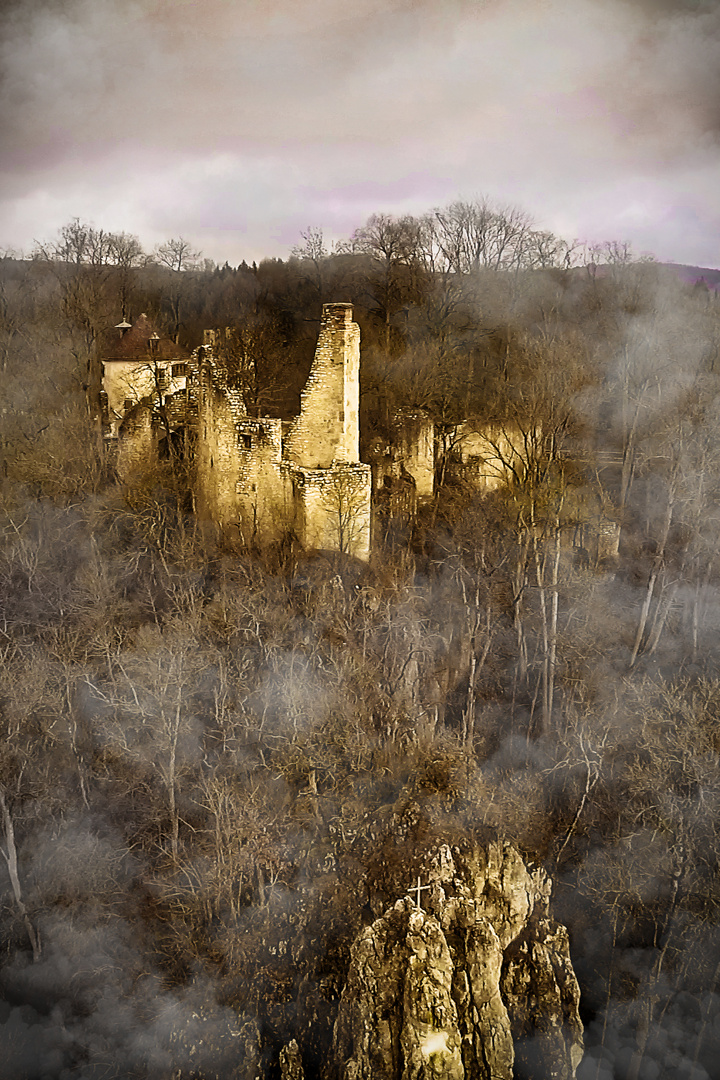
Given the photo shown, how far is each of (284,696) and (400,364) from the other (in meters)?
11.9

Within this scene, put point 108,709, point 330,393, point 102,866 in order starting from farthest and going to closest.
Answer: point 330,393 → point 108,709 → point 102,866

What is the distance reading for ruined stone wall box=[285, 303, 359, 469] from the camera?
48.9 ft

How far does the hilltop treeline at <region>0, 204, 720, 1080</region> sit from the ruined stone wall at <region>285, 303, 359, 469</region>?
2.28m

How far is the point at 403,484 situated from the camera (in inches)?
767

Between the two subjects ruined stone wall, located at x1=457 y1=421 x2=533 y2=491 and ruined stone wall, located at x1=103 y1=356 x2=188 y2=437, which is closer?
ruined stone wall, located at x1=103 y1=356 x2=188 y2=437

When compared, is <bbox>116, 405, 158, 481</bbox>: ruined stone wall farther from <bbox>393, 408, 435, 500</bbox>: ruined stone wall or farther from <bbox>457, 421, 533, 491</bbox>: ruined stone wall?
<bbox>457, 421, 533, 491</bbox>: ruined stone wall

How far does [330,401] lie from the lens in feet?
50.1

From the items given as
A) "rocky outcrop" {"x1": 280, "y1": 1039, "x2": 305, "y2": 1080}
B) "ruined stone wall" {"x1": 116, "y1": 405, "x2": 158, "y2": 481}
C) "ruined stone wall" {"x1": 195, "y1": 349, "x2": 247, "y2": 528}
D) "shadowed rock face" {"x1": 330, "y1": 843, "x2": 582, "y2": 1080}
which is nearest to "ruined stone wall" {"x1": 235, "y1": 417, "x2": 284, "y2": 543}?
"ruined stone wall" {"x1": 195, "y1": 349, "x2": 247, "y2": 528}

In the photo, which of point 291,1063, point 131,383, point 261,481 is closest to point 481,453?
point 261,481

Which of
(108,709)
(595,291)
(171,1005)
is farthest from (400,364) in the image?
(171,1005)

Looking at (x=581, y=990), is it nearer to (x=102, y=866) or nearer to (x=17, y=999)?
(x=102, y=866)

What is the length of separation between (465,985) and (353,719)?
495 cm

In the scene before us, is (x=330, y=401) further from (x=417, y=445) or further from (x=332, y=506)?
(x=417, y=445)

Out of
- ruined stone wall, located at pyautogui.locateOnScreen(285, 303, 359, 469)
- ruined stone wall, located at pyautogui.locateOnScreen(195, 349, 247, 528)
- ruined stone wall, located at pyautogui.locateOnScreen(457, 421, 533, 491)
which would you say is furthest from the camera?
ruined stone wall, located at pyautogui.locateOnScreen(457, 421, 533, 491)
